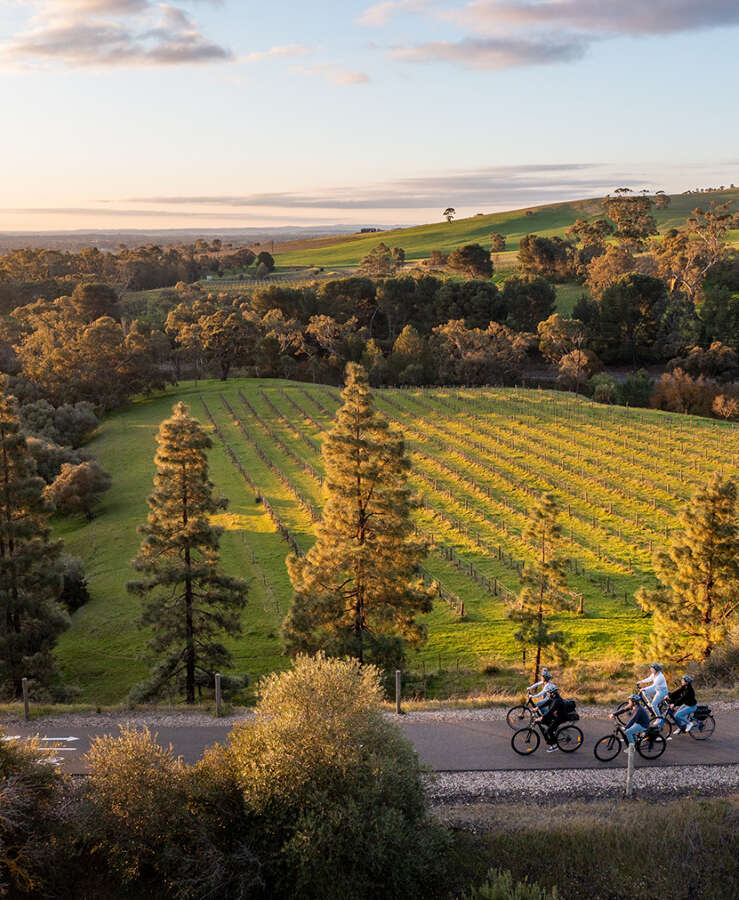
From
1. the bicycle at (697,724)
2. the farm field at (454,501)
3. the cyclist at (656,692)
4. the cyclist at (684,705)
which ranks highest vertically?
the cyclist at (656,692)

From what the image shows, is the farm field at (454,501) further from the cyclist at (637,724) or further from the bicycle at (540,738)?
the cyclist at (637,724)

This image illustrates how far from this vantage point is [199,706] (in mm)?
19438

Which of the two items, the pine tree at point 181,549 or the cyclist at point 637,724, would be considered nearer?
the cyclist at point 637,724

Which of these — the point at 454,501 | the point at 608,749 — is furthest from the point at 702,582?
the point at 454,501

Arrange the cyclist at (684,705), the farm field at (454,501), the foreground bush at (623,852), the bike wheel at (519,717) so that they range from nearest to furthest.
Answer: the foreground bush at (623,852) → the cyclist at (684,705) → the bike wheel at (519,717) → the farm field at (454,501)

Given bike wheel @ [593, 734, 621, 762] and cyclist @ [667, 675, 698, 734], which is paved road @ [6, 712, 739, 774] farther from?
cyclist @ [667, 675, 698, 734]

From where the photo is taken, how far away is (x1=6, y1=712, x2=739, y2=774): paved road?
15.2m

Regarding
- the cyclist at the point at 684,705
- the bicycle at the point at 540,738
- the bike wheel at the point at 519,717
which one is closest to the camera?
the bicycle at the point at 540,738

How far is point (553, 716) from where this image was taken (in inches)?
603

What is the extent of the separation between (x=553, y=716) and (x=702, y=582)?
9.06 meters

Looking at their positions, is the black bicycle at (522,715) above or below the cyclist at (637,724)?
below

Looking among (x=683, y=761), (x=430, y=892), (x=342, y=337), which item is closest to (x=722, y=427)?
(x=342, y=337)

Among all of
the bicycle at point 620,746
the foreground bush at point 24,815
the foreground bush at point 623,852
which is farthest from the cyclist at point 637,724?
the foreground bush at point 24,815

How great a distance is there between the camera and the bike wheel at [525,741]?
1553 centimetres
